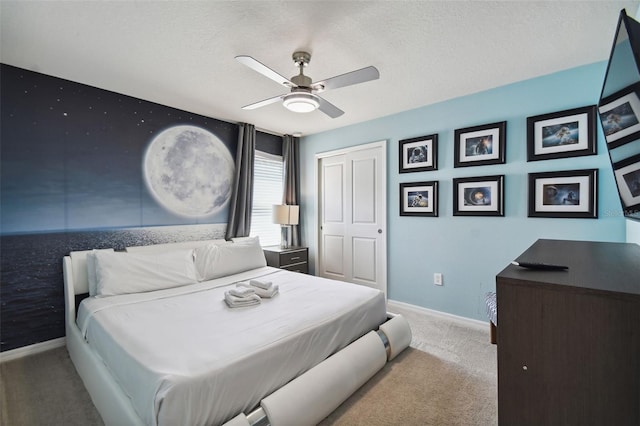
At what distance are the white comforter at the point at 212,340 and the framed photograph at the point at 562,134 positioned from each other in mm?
2090

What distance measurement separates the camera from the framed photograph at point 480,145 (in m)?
2.84

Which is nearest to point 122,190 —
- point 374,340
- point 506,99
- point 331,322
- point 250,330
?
point 250,330

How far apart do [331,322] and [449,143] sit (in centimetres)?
247

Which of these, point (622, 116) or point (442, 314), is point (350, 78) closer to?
point (622, 116)

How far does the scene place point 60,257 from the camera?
2605mm

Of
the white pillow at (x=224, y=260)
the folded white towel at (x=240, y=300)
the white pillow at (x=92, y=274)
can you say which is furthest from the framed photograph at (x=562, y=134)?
the white pillow at (x=92, y=274)

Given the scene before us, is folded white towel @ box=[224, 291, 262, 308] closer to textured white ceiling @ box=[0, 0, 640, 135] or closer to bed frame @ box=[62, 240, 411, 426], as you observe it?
bed frame @ box=[62, 240, 411, 426]

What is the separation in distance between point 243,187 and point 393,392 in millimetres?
3041

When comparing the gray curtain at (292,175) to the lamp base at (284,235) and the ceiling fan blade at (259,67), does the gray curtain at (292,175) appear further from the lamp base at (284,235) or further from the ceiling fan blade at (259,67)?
the ceiling fan blade at (259,67)

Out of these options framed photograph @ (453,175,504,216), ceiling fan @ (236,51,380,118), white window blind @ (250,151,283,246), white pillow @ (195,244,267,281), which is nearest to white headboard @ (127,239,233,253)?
white pillow @ (195,244,267,281)

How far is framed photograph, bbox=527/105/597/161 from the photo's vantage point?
2.41 metres

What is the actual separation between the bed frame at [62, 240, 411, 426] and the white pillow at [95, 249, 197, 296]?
1.10 ft

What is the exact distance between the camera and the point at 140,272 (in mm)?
2535

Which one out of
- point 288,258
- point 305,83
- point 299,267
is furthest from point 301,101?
point 299,267
